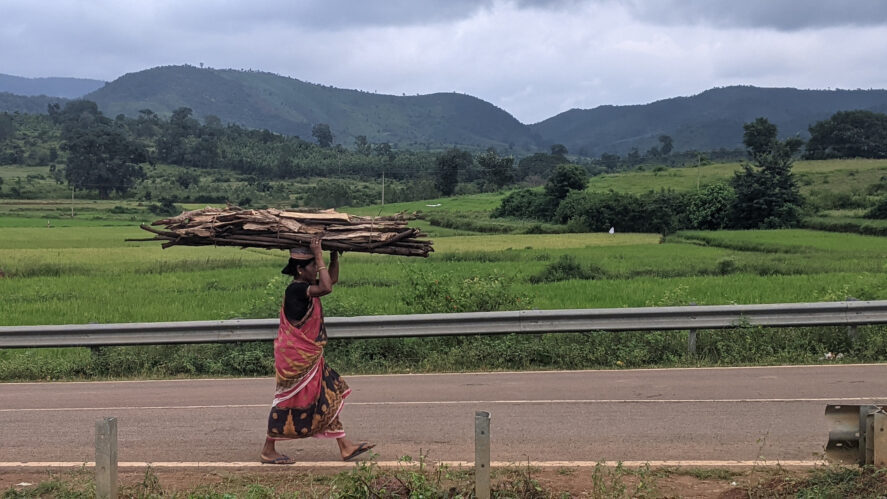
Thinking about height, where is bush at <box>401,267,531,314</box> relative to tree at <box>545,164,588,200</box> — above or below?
below

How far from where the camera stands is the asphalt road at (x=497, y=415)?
730cm

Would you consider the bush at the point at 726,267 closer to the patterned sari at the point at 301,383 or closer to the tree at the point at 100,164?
the patterned sari at the point at 301,383

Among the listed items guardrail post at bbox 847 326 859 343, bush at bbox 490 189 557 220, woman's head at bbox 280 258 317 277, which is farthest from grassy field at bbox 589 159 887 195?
woman's head at bbox 280 258 317 277

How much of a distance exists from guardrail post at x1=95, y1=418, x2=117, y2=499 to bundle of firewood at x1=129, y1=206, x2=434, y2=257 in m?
1.66

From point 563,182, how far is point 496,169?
28.7 meters

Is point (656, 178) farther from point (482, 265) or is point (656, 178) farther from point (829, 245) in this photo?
point (482, 265)

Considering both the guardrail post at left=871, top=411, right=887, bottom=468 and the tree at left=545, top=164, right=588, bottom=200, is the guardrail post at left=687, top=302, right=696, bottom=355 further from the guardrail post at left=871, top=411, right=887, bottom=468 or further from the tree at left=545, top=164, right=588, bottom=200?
the tree at left=545, top=164, right=588, bottom=200

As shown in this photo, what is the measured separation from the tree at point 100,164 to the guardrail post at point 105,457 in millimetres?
75399

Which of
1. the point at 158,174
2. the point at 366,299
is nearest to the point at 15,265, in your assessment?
the point at 366,299

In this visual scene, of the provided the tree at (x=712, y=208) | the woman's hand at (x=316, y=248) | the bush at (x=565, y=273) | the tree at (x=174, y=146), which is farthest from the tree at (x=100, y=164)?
the woman's hand at (x=316, y=248)

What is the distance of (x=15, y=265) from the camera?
25547mm

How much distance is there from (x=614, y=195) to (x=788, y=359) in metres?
36.2

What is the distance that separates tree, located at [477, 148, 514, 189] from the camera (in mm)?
84188

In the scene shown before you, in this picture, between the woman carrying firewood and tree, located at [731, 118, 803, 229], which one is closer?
the woman carrying firewood
